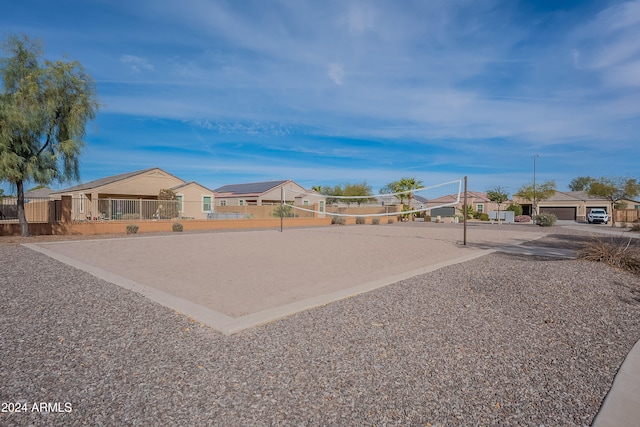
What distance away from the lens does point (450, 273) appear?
7422 millimetres

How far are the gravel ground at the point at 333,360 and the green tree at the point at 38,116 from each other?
40.2ft

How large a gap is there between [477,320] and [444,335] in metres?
0.78

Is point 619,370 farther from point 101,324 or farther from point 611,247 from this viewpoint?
point 611,247

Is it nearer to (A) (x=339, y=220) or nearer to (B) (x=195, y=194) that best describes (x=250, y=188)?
(B) (x=195, y=194)

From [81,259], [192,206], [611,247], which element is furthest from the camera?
[192,206]

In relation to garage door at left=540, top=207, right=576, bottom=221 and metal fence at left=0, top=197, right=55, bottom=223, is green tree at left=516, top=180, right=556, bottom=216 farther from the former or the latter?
metal fence at left=0, top=197, right=55, bottom=223

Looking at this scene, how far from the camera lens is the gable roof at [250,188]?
43594 millimetres

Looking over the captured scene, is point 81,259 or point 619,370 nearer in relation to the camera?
point 619,370

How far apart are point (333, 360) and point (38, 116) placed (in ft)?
57.0

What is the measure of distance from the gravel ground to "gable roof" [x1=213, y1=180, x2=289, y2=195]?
38.2m

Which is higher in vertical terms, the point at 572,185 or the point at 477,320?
the point at 572,185

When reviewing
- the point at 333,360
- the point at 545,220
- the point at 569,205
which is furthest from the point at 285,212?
the point at 569,205

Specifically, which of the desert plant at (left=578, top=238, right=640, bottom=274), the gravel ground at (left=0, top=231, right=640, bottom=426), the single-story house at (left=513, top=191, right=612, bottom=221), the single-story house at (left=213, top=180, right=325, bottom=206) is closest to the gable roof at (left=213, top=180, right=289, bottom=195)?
the single-story house at (left=213, top=180, right=325, bottom=206)

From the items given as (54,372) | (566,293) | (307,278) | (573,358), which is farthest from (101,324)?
(566,293)
